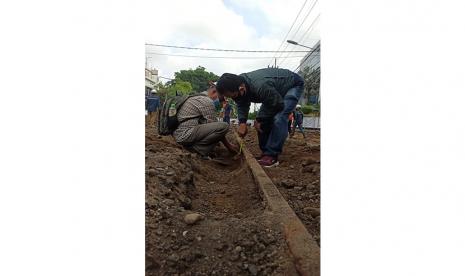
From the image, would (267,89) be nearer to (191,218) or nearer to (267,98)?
(267,98)

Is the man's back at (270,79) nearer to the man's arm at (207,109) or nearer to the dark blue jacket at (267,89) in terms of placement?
the dark blue jacket at (267,89)

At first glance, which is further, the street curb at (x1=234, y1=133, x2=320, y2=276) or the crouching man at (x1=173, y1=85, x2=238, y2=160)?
the crouching man at (x1=173, y1=85, x2=238, y2=160)

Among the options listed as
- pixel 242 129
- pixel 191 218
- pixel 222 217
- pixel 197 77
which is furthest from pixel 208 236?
pixel 242 129

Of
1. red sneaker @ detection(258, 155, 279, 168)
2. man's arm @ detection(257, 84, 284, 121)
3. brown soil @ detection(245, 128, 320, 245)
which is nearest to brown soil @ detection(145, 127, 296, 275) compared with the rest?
brown soil @ detection(245, 128, 320, 245)

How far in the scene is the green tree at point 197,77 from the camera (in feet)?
4.73

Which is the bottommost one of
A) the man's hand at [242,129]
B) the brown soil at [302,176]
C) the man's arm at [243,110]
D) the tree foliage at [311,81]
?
the brown soil at [302,176]

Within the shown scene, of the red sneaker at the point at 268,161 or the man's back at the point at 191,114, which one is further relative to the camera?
the man's back at the point at 191,114

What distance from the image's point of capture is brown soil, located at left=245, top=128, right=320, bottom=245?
1.22m

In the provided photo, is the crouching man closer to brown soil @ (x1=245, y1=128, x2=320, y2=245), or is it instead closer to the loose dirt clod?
brown soil @ (x1=245, y1=128, x2=320, y2=245)

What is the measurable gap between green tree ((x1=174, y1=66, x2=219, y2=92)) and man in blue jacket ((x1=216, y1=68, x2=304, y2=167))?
7 centimetres

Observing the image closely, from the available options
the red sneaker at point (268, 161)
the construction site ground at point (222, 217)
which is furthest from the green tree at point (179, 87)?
the red sneaker at point (268, 161)

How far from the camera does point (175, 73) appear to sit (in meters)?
1.44

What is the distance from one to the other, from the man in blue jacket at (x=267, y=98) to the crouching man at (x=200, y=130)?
1.60 feet
